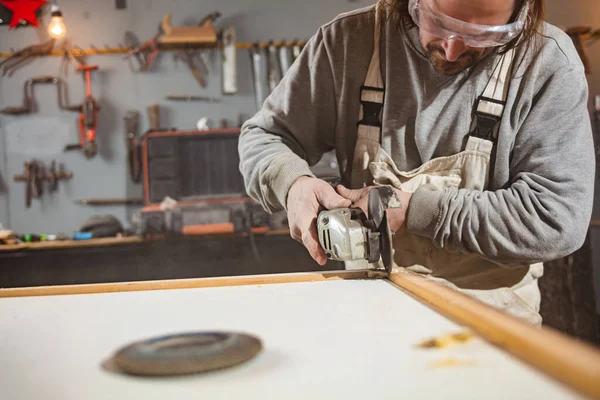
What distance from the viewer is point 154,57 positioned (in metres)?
3.72

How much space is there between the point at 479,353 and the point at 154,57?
Answer: 3478 millimetres

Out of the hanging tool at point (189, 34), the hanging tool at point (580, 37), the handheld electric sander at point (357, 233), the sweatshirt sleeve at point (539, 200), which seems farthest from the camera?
the hanging tool at point (189, 34)

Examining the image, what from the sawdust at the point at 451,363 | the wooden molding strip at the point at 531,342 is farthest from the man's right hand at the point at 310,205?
the sawdust at the point at 451,363

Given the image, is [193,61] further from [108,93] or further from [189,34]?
[108,93]

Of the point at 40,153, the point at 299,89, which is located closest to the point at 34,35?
the point at 40,153

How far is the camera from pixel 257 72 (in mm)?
3709

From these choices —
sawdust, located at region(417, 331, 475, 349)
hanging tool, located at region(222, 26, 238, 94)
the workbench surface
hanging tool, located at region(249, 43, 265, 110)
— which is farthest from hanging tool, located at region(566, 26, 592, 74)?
sawdust, located at region(417, 331, 475, 349)

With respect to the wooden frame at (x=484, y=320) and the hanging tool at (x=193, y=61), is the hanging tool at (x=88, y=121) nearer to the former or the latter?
the hanging tool at (x=193, y=61)

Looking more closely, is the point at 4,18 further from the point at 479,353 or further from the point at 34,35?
the point at 479,353

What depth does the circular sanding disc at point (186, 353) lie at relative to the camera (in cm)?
66

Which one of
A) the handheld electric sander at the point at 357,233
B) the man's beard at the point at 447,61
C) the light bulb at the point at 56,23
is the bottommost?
the handheld electric sander at the point at 357,233

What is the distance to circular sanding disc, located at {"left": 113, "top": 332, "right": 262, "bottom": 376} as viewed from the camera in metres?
0.66

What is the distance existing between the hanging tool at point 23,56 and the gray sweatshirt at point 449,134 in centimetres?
275

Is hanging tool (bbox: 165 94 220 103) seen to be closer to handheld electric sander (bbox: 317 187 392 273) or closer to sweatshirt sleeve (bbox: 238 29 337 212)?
sweatshirt sleeve (bbox: 238 29 337 212)
